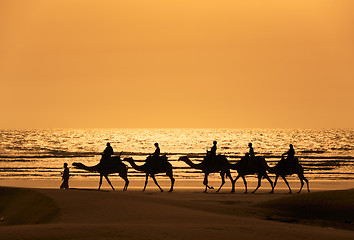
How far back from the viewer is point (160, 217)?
53.8ft

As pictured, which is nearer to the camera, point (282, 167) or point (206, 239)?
point (206, 239)

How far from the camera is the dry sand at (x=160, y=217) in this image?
41.6 ft

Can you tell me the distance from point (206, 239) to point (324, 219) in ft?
25.5

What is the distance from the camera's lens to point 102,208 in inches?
701

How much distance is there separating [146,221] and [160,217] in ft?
2.41

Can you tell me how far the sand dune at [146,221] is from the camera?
12523mm

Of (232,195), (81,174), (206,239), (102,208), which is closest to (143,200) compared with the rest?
(102,208)

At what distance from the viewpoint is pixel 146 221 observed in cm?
1573

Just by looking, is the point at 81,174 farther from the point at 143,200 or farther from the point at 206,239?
the point at 206,239

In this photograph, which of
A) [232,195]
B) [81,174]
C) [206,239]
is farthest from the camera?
[81,174]

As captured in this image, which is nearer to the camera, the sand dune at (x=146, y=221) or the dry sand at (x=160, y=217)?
the sand dune at (x=146, y=221)

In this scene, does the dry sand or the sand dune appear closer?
the sand dune

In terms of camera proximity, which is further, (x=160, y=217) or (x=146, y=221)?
(x=160, y=217)

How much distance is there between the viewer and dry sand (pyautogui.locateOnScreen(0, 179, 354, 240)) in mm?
12680
